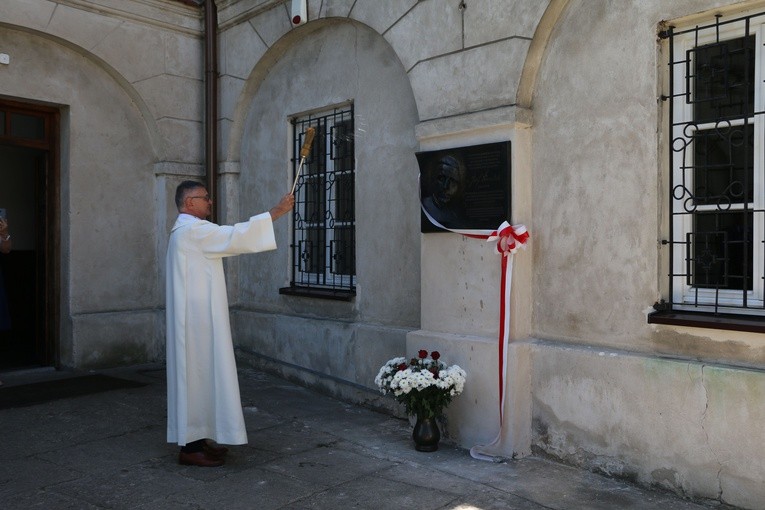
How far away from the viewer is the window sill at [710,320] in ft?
13.7

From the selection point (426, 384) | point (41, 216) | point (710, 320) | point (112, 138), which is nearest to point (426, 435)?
point (426, 384)

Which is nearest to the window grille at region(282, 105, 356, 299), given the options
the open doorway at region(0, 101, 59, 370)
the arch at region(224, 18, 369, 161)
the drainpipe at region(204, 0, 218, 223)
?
the arch at region(224, 18, 369, 161)

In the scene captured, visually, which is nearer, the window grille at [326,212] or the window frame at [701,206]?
the window frame at [701,206]

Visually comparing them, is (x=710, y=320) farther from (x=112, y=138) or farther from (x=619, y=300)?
(x=112, y=138)

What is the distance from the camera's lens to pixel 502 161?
5.23 meters

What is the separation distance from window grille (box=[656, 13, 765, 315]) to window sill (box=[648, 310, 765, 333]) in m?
0.05

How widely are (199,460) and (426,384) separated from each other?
1620mm

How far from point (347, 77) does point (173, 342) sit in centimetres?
328

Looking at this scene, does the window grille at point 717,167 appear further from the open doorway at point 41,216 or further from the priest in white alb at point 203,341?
the open doorway at point 41,216

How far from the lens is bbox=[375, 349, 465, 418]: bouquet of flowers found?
516 cm

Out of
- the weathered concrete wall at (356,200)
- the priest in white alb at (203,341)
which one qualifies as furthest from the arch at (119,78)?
the priest in white alb at (203,341)

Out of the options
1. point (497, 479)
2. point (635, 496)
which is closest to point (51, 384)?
point (497, 479)

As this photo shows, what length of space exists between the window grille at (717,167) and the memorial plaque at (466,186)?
3.75 ft

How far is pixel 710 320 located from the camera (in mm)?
4383
